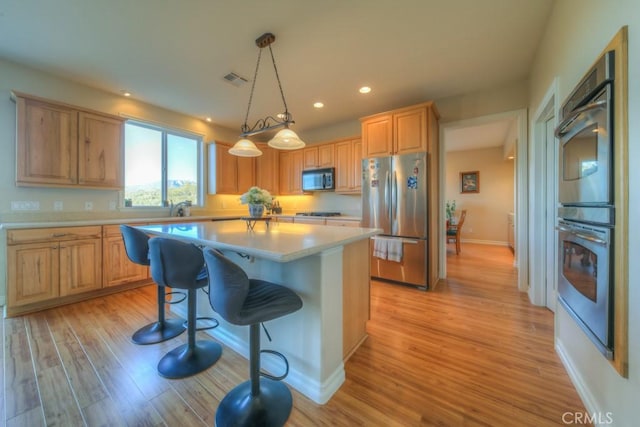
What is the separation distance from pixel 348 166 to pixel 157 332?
3.50 m

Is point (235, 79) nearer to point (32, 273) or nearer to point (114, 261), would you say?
point (114, 261)

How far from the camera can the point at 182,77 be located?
3037 millimetres

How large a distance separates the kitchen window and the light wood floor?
1.89 metres

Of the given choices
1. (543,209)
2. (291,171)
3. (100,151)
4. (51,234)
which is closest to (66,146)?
(100,151)

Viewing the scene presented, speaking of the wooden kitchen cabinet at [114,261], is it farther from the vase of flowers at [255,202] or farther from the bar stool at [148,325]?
the vase of flowers at [255,202]

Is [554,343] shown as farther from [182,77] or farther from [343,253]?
[182,77]

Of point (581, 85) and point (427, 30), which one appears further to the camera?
point (427, 30)

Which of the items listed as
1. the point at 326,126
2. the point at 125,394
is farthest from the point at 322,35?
the point at 125,394

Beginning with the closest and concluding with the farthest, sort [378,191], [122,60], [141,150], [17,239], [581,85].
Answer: [581,85], [17,239], [122,60], [378,191], [141,150]

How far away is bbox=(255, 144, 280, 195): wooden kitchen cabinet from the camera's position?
5254 millimetres

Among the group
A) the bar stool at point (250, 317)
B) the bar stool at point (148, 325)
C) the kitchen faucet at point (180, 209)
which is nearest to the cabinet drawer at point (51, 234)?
the kitchen faucet at point (180, 209)

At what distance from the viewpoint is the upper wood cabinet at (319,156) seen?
15.1 feet

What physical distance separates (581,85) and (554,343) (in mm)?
1843

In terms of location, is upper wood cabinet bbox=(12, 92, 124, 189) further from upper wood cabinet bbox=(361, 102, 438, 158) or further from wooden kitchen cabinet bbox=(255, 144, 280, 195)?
upper wood cabinet bbox=(361, 102, 438, 158)
